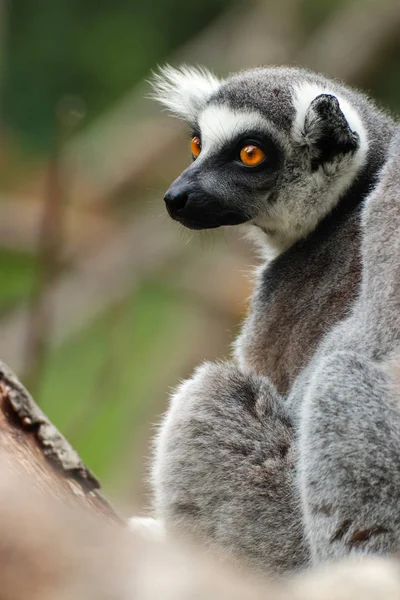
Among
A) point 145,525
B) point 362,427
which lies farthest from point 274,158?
point 145,525

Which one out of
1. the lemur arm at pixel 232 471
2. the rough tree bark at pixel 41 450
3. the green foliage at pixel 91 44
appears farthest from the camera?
the green foliage at pixel 91 44

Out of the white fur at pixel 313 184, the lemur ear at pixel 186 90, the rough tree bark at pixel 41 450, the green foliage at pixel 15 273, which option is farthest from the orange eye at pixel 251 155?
the green foliage at pixel 15 273

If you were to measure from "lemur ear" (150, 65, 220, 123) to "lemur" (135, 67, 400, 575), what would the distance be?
14mm

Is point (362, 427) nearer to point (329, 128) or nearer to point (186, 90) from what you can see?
point (329, 128)

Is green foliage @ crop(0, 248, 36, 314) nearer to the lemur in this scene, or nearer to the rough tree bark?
the lemur

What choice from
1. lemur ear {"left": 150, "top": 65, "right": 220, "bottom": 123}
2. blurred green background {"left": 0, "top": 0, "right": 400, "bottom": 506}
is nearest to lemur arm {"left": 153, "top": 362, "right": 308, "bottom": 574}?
lemur ear {"left": 150, "top": 65, "right": 220, "bottom": 123}

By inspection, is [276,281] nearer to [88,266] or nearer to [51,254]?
[51,254]

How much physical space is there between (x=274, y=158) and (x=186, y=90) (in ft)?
3.10

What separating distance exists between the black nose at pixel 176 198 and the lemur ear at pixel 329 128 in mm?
697

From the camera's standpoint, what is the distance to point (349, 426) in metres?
3.06

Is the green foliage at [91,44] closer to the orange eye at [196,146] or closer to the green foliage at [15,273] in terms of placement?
the green foliage at [15,273]

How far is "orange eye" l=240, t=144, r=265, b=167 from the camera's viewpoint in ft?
14.6

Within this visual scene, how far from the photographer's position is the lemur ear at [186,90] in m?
5.00

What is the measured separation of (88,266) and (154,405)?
180cm
